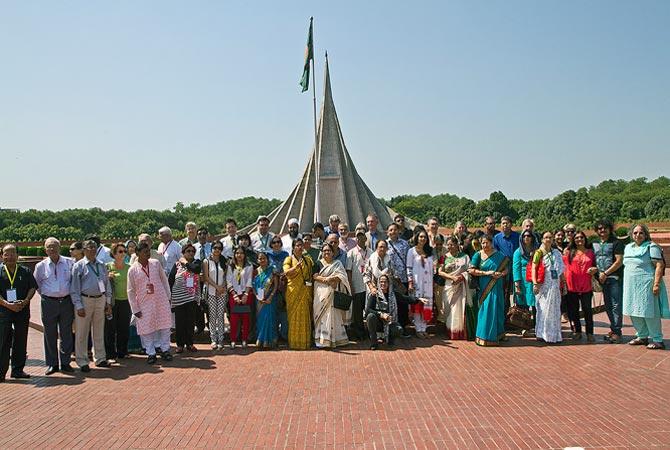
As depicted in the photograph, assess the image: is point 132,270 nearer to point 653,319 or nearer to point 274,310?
point 274,310

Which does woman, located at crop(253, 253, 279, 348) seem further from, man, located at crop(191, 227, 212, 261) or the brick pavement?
man, located at crop(191, 227, 212, 261)

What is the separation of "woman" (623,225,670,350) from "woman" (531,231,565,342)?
78 centimetres

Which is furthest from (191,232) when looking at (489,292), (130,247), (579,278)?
(579,278)

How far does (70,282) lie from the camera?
5.51m

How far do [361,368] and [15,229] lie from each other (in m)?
37.4

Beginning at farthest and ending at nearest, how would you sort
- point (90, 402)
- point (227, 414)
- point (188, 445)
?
point (90, 402), point (227, 414), point (188, 445)

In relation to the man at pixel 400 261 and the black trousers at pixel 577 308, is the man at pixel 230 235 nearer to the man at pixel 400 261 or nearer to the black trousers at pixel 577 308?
the man at pixel 400 261

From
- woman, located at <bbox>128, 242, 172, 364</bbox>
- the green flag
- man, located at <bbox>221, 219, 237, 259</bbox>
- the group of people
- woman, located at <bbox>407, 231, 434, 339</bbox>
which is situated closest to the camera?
the group of people

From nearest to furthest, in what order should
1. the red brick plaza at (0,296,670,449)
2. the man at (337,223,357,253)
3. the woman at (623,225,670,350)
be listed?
1. the red brick plaza at (0,296,670,449)
2. the woman at (623,225,670,350)
3. the man at (337,223,357,253)

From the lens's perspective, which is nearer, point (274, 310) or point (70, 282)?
point (70, 282)

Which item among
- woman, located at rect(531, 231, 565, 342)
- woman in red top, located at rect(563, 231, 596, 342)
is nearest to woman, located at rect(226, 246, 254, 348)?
woman, located at rect(531, 231, 565, 342)

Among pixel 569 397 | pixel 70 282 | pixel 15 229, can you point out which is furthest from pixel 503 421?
pixel 15 229

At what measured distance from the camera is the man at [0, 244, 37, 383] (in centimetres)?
520

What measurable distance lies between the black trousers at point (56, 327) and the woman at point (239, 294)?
1.81 meters
